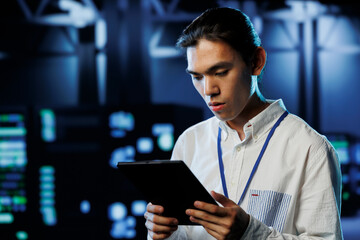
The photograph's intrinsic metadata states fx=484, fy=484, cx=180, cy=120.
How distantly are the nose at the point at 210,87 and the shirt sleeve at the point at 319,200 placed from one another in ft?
1.08

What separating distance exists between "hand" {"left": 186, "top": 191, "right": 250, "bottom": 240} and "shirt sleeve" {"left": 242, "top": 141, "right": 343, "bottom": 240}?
4.6 inches

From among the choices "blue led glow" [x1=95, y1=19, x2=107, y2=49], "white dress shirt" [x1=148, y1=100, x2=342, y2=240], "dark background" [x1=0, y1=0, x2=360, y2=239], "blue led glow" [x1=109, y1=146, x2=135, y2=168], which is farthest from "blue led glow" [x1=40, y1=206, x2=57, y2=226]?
"white dress shirt" [x1=148, y1=100, x2=342, y2=240]

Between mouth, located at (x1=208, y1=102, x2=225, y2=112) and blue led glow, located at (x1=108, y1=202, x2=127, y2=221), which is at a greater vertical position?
mouth, located at (x1=208, y1=102, x2=225, y2=112)

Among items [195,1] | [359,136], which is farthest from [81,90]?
[359,136]

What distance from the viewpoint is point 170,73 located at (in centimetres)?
770

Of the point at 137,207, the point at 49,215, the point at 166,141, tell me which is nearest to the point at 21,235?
the point at 49,215

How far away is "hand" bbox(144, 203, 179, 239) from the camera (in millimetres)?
1386

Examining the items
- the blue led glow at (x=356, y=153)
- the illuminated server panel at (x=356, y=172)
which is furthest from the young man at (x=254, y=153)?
the blue led glow at (x=356, y=153)

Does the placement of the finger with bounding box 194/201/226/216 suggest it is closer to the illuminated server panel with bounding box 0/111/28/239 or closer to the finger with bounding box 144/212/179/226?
the finger with bounding box 144/212/179/226

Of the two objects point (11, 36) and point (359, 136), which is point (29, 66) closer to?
point (11, 36)

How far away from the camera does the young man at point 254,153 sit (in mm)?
1373

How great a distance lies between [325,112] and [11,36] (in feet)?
16.6

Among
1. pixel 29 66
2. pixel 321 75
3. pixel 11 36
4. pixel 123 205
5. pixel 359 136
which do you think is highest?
pixel 11 36

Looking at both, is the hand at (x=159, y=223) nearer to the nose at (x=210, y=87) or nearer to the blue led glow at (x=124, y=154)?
the nose at (x=210, y=87)
